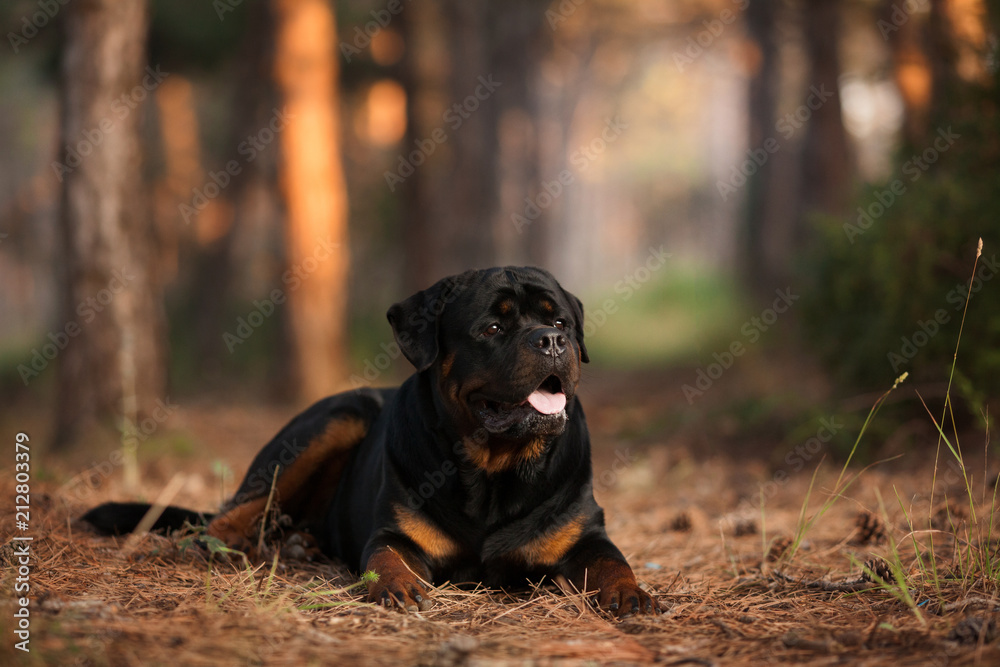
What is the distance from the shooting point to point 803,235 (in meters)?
11.4

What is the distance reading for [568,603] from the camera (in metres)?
2.98

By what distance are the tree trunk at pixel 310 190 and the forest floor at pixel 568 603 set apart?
14.7 feet

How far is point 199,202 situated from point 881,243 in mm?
11159

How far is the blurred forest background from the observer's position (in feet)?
21.1

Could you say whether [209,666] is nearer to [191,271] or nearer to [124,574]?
[124,574]

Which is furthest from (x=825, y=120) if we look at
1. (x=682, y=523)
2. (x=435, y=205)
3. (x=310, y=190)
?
(x=682, y=523)

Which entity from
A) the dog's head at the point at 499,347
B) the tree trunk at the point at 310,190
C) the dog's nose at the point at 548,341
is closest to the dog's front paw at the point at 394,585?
the dog's head at the point at 499,347

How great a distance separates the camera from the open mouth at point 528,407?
3160 mm

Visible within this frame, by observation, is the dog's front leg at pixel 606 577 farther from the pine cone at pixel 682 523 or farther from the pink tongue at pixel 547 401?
the pine cone at pixel 682 523

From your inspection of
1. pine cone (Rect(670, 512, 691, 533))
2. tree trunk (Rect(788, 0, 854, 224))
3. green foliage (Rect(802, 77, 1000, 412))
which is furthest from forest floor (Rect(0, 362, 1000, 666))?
tree trunk (Rect(788, 0, 854, 224))

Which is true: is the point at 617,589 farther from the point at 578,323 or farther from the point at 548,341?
the point at 578,323

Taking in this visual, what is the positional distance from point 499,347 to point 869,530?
82.6 inches

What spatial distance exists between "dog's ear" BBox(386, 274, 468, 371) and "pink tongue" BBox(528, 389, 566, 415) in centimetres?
43

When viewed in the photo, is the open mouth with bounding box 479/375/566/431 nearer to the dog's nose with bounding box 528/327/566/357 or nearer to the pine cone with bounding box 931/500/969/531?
the dog's nose with bounding box 528/327/566/357
